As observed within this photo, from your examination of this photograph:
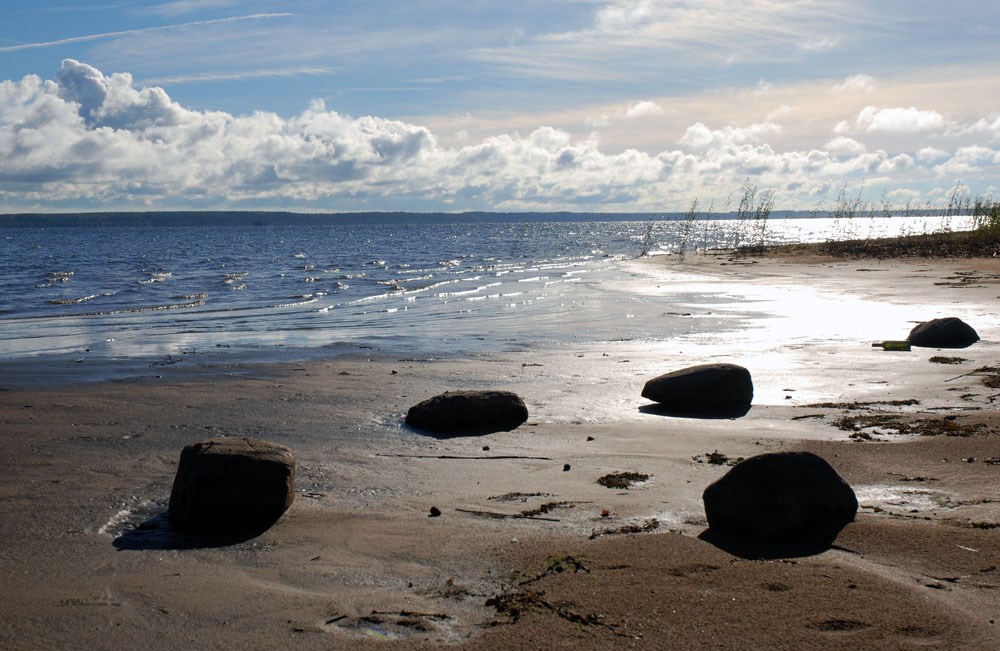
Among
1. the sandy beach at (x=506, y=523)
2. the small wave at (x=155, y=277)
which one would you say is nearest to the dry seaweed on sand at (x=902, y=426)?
the sandy beach at (x=506, y=523)

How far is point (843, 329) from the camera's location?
1506 cm

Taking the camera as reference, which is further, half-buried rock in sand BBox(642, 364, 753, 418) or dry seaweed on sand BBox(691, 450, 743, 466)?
half-buried rock in sand BBox(642, 364, 753, 418)

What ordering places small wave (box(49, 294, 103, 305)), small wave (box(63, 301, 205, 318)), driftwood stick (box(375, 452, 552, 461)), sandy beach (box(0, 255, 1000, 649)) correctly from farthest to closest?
small wave (box(49, 294, 103, 305)) < small wave (box(63, 301, 205, 318)) < driftwood stick (box(375, 452, 552, 461)) < sandy beach (box(0, 255, 1000, 649))

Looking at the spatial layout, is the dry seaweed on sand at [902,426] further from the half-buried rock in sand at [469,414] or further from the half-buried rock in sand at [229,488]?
the half-buried rock in sand at [229,488]

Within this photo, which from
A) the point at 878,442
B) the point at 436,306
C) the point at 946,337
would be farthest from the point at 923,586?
the point at 436,306

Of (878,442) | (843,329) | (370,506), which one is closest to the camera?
(370,506)

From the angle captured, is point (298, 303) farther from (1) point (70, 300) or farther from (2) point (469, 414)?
(2) point (469, 414)

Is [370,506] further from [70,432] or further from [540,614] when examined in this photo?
[70,432]

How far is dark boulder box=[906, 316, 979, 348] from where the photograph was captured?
1240 cm

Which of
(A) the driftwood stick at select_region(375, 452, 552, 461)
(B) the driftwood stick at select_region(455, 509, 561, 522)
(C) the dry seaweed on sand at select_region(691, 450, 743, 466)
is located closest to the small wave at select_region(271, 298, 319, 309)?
(A) the driftwood stick at select_region(375, 452, 552, 461)

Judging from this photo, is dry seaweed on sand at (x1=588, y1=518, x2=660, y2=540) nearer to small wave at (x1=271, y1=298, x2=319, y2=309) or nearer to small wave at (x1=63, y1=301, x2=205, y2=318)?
small wave at (x1=271, y1=298, x2=319, y2=309)

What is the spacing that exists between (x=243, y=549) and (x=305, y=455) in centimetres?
223

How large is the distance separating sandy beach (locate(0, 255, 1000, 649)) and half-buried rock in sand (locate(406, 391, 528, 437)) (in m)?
0.29

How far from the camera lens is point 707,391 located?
898 centimetres
